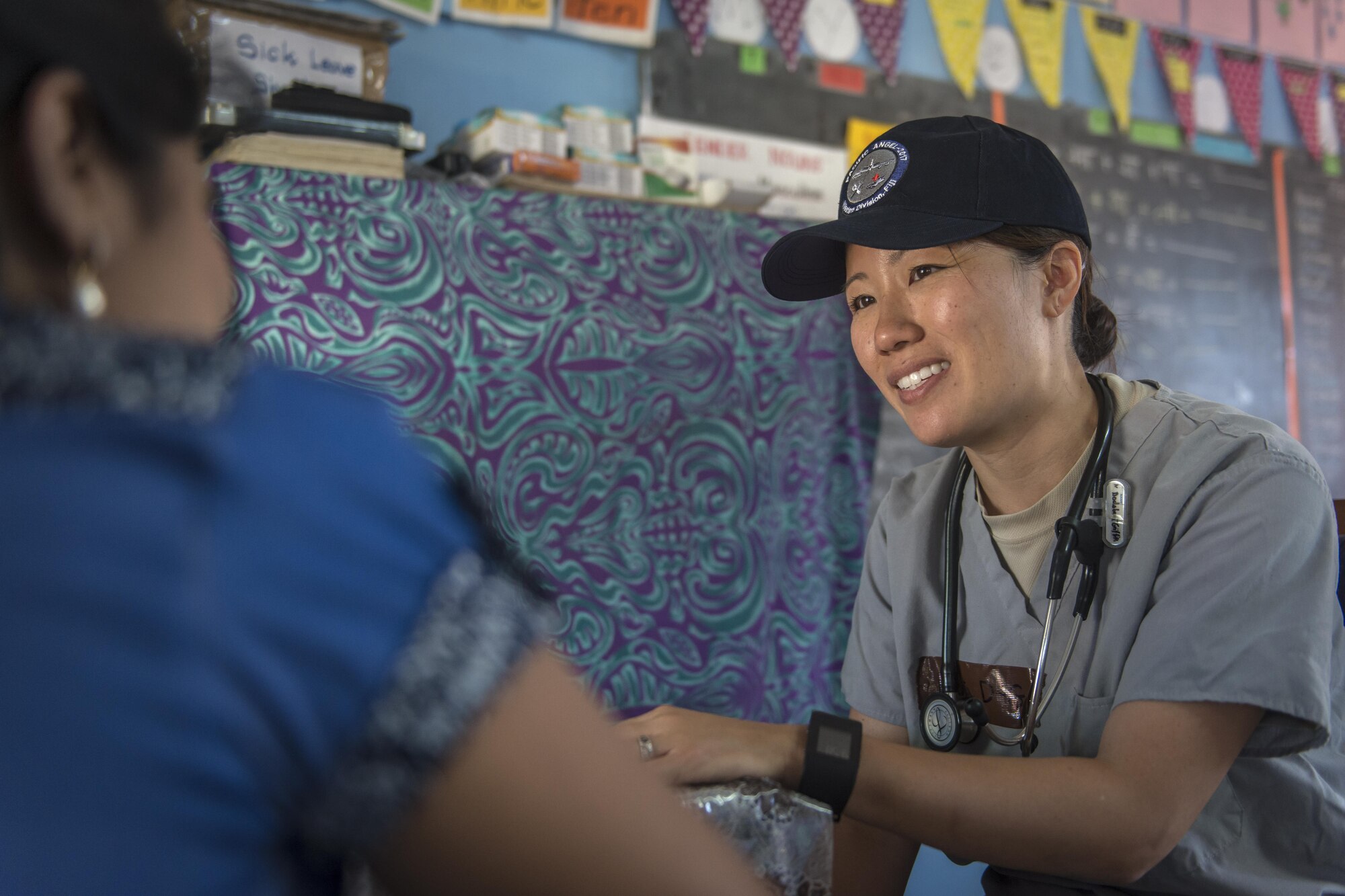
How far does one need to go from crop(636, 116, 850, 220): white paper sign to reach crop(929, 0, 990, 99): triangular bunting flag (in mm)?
551

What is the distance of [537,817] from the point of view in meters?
0.40

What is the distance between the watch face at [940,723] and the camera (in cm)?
119

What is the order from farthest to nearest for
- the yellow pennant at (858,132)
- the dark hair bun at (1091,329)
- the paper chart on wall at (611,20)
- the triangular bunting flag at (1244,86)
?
the triangular bunting flag at (1244,86) → the yellow pennant at (858,132) → the paper chart on wall at (611,20) → the dark hair bun at (1091,329)

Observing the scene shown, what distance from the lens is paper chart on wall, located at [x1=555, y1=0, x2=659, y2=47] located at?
2795 mm

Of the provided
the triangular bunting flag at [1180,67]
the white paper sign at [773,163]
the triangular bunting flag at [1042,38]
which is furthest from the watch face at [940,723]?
the triangular bunting flag at [1180,67]

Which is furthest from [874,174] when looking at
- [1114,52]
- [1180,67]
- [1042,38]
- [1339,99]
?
[1339,99]

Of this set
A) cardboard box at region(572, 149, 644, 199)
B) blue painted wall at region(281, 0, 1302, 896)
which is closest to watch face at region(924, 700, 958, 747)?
blue painted wall at region(281, 0, 1302, 896)

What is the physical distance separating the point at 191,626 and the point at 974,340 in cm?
109

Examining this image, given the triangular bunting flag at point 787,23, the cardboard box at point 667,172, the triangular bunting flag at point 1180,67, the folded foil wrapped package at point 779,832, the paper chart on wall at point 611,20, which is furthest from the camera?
the triangular bunting flag at point 1180,67

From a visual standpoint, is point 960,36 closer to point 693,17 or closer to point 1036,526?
point 693,17

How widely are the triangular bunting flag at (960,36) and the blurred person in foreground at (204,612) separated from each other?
3348mm

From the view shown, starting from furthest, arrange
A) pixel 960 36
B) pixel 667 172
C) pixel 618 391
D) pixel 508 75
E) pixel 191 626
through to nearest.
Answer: pixel 960 36
pixel 508 75
pixel 667 172
pixel 618 391
pixel 191 626

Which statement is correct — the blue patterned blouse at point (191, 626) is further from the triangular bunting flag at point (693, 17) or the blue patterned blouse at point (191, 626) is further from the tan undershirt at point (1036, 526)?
the triangular bunting flag at point (693, 17)

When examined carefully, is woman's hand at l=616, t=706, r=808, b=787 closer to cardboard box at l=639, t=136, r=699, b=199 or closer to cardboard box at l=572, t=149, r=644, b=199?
cardboard box at l=572, t=149, r=644, b=199
